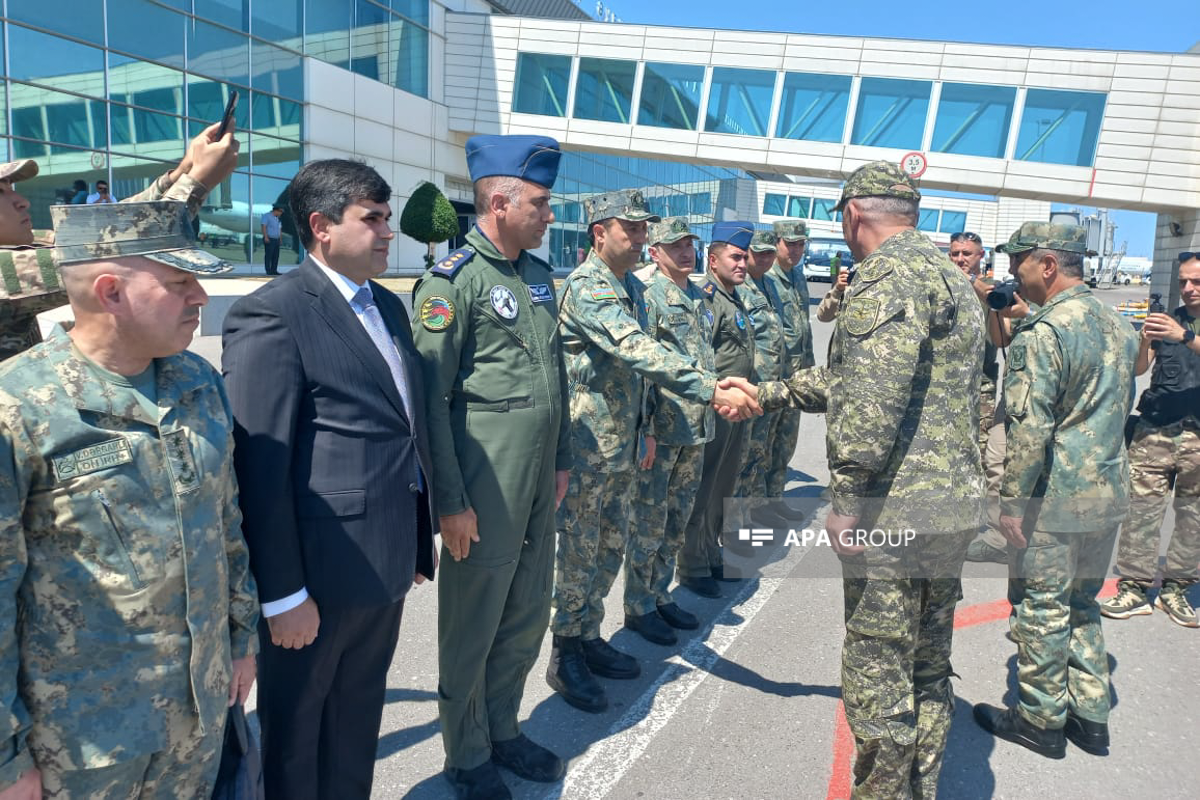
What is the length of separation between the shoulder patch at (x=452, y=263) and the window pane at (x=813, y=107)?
20.9m

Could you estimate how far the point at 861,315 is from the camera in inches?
95.3

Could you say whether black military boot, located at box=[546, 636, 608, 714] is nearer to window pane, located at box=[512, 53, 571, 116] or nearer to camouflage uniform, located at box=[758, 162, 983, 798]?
camouflage uniform, located at box=[758, 162, 983, 798]

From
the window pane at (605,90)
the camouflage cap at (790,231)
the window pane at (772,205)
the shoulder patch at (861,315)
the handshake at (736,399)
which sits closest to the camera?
the shoulder patch at (861,315)

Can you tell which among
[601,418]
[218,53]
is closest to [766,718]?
[601,418]

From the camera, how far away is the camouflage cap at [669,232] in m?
4.39

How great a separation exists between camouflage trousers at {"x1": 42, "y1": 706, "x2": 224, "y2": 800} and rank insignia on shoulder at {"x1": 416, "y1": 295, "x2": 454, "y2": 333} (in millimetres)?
1331

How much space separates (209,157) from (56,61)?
15.5 meters

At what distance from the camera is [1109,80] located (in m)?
19.6

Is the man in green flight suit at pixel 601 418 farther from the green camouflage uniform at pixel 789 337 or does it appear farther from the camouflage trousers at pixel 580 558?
the green camouflage uniform at pixel 789 337

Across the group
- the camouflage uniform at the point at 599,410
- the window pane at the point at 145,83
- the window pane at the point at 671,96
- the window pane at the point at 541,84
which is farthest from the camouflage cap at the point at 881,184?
the window pane at the point at 541,84

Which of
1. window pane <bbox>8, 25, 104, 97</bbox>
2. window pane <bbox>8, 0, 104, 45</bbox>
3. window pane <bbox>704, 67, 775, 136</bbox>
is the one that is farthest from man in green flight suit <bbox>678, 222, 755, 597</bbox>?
window pane <bbox>704, 67, 775, 136</bbox>

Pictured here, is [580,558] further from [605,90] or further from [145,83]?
[605,90]

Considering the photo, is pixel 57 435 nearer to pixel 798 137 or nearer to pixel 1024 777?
pixel 1024 777

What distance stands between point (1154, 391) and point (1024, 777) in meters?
2.69
